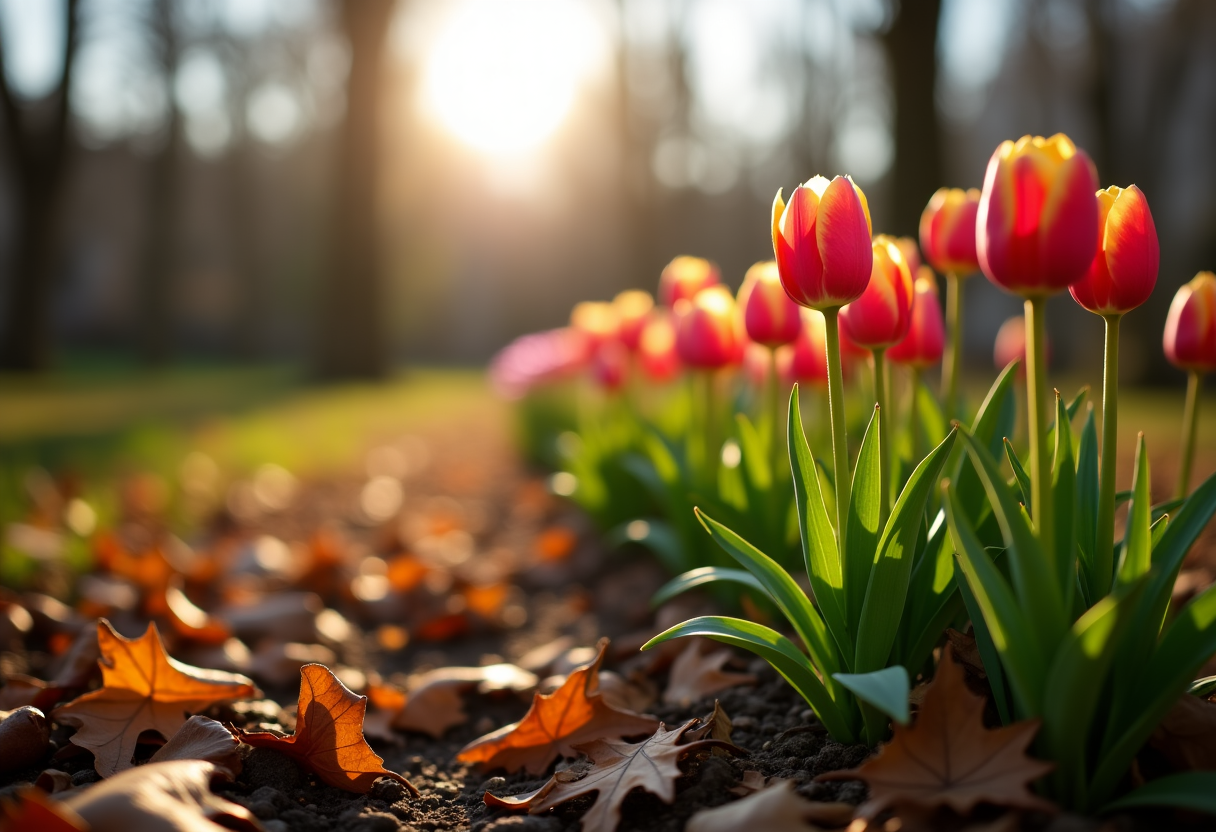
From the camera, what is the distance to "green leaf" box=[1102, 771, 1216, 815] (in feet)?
3.08

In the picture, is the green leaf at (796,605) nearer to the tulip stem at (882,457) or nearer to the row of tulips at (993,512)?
the row of tulips at (993,512)

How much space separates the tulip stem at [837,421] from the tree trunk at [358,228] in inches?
429

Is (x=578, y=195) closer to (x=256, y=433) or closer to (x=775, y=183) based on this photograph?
(x=775, y=183)

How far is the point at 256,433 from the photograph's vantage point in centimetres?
577

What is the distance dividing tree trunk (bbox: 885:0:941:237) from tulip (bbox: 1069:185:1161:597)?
3.97 meters

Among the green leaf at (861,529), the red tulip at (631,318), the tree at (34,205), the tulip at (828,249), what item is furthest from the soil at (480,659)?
the tree at (34,205)

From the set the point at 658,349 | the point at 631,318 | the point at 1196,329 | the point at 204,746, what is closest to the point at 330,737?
the point at 204,746

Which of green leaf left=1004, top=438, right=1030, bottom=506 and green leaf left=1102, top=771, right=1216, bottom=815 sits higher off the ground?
green leaf left=1004, top=438, right=1030, bottom=506

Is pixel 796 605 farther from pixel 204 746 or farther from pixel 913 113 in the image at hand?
pixel 913 113

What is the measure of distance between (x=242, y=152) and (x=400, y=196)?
4.35 meters

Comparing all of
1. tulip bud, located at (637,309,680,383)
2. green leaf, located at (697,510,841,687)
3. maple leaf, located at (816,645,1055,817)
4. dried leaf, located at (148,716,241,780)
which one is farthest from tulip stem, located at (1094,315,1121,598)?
tulip bud, located at (637,309,680,383)

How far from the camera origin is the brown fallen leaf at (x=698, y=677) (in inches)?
65.9

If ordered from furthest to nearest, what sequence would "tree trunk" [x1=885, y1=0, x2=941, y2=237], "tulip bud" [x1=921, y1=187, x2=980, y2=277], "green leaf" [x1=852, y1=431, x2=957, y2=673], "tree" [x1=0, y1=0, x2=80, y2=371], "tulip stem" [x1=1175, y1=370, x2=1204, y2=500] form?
"tree" [x1=0, y1=0, x2=80, y2=371] → "tree trunk" [x1=885, y1=0, x2=941, y2=237] → "tulip bud" [x1=921, y1=187, x2=980, y2=277] → "tulip stem" [x1=1175, y1=370, x2=1204, y2=500] → "green leaf" [x1=852, y1=431, x2=957, y2=673]

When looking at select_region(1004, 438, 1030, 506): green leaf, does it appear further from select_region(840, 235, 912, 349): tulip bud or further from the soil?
the soil
